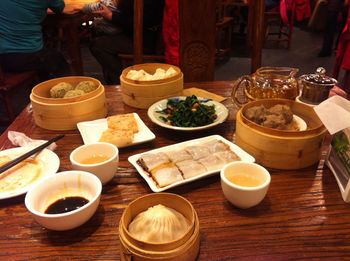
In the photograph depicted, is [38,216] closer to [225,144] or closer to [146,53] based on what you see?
[225,144]

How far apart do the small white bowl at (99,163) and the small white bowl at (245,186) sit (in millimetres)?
345

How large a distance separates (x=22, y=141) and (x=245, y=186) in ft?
2.88

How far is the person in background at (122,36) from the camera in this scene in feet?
10.6

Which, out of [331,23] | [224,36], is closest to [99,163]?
[224,36]

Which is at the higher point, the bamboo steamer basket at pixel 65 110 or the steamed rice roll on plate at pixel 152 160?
the bamboo steamer basket at pixel 65 110

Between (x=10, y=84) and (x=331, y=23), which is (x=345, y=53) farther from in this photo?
(x=10, y=84)

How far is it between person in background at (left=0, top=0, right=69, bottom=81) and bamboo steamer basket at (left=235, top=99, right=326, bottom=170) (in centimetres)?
272

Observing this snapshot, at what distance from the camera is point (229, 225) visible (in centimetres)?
91

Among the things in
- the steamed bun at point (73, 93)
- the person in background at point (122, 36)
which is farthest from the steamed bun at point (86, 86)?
the person in background at point (122, 36)

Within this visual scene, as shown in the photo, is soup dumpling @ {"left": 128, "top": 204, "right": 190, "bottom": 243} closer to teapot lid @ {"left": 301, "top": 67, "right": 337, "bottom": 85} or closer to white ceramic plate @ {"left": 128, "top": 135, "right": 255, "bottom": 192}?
white ceramic plate @ {"left": 128, "top": 135, "right": 255, "bottom": 192}

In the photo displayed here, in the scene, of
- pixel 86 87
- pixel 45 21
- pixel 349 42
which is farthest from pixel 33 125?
pixel 349 42

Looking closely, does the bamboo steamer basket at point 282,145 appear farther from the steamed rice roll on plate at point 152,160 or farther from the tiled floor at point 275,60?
the tiled floor at point 275,60

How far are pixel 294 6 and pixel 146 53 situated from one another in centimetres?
338

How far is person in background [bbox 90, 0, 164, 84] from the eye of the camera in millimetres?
A: 3217
